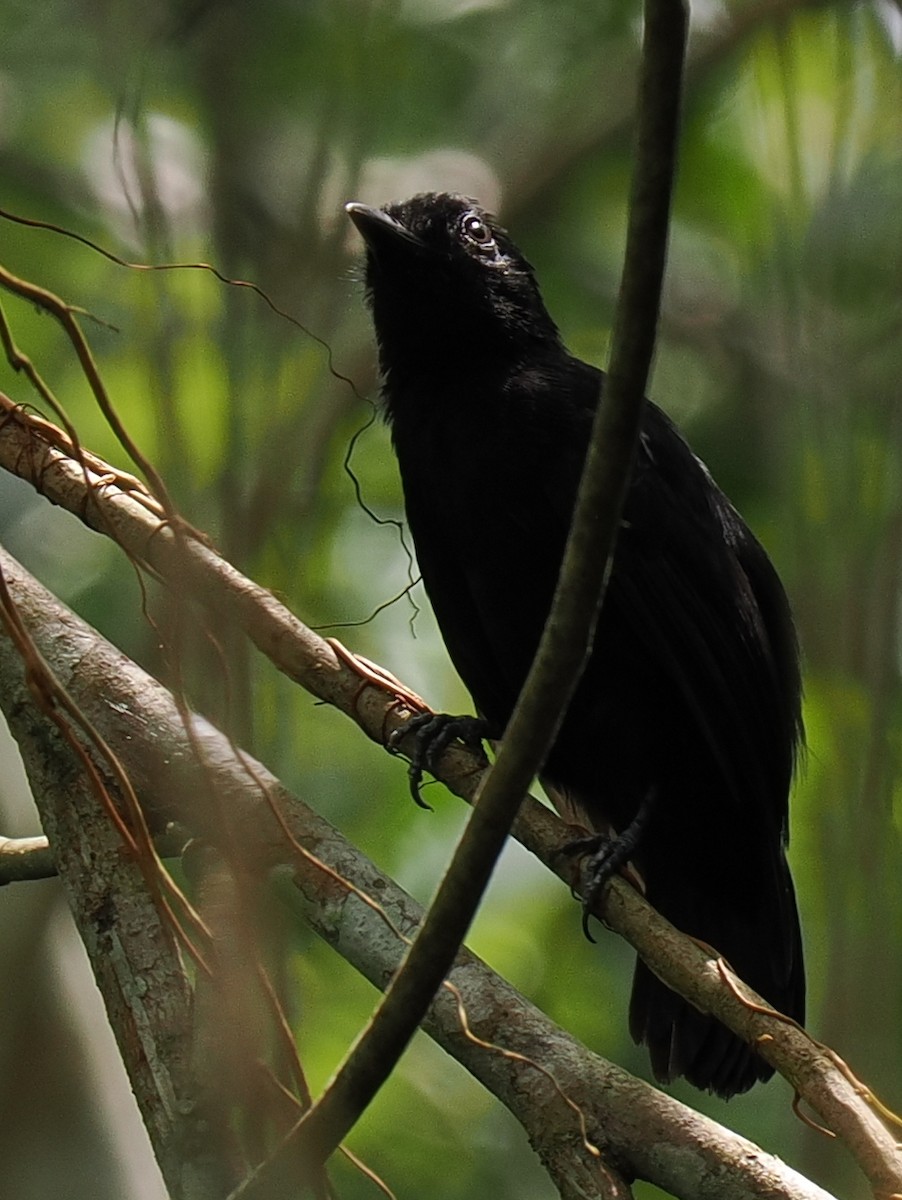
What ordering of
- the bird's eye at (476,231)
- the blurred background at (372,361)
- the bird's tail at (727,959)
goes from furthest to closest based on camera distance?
1. the bird's eye at (476,231)
2. the bird's tail at (727,959)
3. the blurred background at (372,361)

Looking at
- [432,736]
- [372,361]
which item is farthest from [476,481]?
[372,361]

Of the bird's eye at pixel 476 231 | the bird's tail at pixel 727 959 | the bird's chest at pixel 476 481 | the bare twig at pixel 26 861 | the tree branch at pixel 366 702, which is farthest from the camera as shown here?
the bird's eye at pixel 476 231

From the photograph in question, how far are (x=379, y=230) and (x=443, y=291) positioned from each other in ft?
0.67

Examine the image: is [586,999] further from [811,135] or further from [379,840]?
[811,135]

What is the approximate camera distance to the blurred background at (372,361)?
10.1ft

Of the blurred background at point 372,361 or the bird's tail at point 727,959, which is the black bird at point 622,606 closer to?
the bird's tail at point 727,959

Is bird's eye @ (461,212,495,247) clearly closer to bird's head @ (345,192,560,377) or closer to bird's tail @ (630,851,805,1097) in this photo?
bird's head @ (345,192,560,377)

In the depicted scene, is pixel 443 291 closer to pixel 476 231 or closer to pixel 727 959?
pixel 476 231

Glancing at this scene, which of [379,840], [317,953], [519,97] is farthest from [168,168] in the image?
[317,953]

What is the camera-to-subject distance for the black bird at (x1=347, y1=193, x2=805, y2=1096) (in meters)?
3.47

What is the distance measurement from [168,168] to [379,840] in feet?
7.68

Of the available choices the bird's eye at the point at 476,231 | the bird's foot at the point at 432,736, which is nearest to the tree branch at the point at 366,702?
the bird's foot at the point at 432,736

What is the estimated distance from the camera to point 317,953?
5.47 meters

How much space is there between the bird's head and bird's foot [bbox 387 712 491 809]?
33.7 inches
